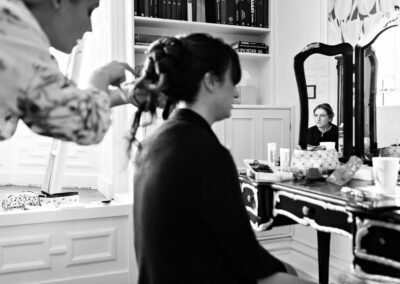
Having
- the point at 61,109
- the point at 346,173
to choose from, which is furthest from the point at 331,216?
the point at 61,109

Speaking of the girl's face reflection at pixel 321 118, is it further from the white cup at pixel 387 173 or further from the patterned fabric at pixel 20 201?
the patterned fabric at pixel 20 201

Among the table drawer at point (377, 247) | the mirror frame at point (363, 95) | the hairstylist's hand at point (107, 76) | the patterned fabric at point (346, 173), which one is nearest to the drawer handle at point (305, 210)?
the patterned fabric at point (346, 173)

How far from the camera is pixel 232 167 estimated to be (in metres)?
0.90

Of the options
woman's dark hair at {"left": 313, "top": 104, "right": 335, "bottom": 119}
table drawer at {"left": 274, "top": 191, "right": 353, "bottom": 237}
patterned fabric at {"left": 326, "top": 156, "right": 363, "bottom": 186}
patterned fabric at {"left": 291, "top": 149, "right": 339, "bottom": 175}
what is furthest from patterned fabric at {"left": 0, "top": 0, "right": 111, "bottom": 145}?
woman's dark hair at {"left": 313, "top": 104, "right": 335, "bottom": 119}

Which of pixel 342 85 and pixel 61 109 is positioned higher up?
pixel 342 85

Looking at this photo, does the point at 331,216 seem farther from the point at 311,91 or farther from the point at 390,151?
the point at 311,91

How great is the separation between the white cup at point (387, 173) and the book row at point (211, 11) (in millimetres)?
1715

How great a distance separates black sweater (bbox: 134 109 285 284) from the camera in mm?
865

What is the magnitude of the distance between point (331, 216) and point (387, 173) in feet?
A: 0.92

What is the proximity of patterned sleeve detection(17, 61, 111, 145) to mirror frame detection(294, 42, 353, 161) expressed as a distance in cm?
179

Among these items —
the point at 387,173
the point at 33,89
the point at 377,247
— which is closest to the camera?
the point at 33,89

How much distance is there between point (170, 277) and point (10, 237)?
1952mm

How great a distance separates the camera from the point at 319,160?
2244 mm

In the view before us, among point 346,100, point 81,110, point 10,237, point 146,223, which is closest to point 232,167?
point 146,223
